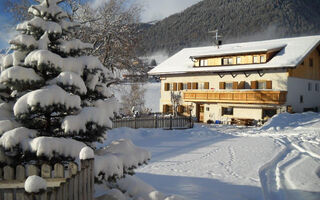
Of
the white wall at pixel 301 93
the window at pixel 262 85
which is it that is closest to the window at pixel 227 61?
the window at pixel 262 85

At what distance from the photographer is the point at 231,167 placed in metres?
10.5

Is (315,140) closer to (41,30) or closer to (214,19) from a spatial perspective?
(41,30)

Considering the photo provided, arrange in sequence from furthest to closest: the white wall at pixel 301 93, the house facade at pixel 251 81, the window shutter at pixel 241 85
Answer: the window shutter at pixel 241 85 < the white wall at pixel 301 93 < the house facade at pixel 251 81

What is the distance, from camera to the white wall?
2901cm

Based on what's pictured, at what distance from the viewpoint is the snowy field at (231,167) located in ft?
25.3

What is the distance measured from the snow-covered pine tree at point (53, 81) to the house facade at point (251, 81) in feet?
80.7

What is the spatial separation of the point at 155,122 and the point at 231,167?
11027 millimetres

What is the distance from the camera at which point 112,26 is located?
19.6 meters

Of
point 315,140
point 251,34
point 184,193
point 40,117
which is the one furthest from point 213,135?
point 251,34

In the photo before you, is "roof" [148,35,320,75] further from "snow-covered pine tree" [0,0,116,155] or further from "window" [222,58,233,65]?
"snow-covered pine tree" [0,0,116,155]

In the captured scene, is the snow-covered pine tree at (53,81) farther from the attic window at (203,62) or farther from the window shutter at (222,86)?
the attic window at (203,62)

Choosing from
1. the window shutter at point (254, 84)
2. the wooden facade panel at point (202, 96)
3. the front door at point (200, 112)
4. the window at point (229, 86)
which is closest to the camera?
the window shutter at point (254, 84)

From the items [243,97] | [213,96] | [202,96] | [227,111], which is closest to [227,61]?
[213,96]

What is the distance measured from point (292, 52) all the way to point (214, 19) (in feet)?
361
